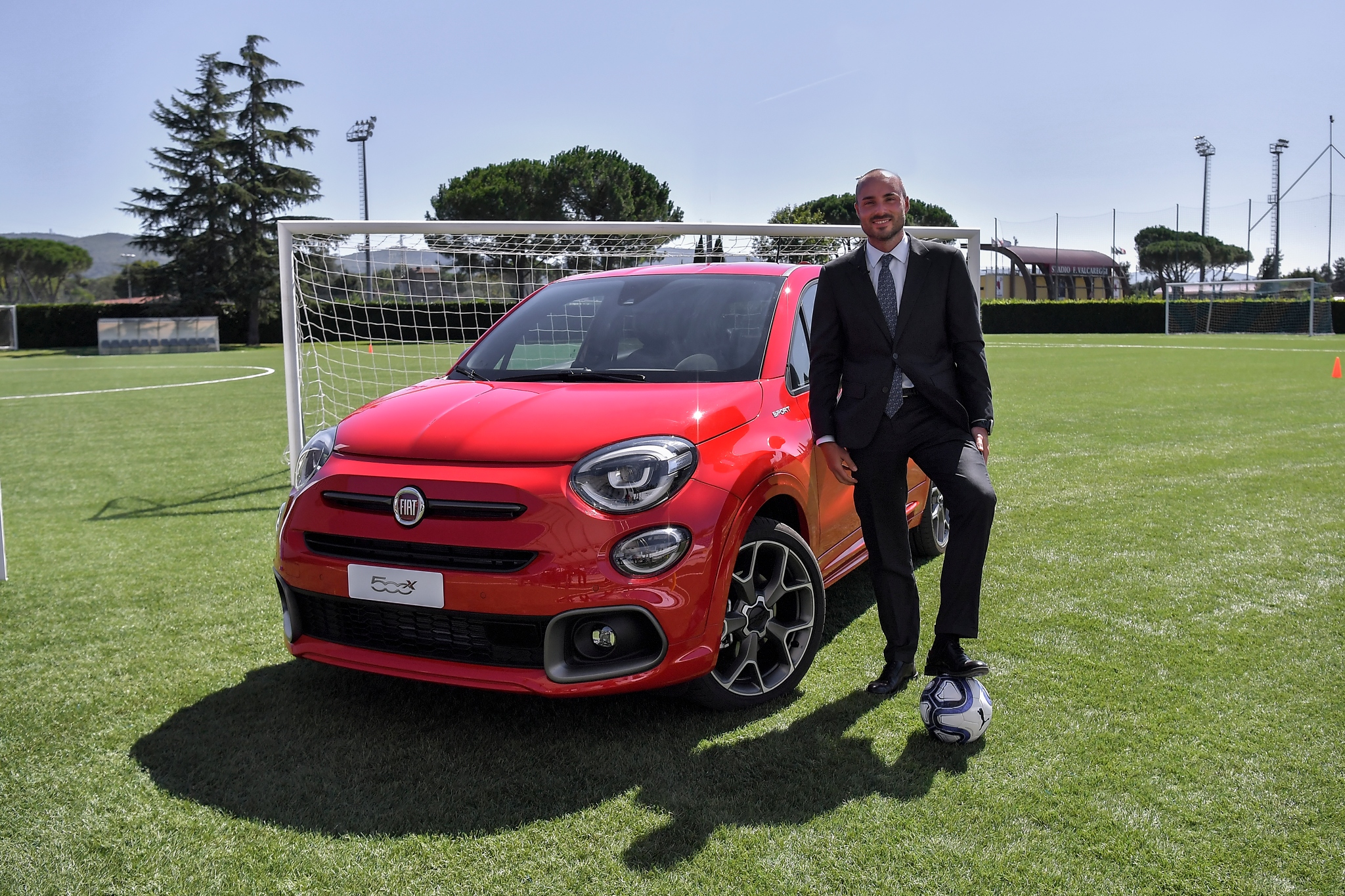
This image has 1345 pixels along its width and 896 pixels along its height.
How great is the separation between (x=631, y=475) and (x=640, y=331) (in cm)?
124

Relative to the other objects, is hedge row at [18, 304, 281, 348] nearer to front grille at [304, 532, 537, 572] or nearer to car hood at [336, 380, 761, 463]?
car hood at [336, 380, 761, 463]

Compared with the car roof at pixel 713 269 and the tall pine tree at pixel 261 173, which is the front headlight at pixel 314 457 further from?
the tall pine tree at pixel 261 173

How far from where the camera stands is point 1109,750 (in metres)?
3.12

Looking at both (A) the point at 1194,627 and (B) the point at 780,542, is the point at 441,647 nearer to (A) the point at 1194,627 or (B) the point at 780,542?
(B) the point at 780,542

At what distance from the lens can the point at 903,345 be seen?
3.46 metres

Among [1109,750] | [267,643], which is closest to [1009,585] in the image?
[1109,750]

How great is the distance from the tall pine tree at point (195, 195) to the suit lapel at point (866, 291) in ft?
179

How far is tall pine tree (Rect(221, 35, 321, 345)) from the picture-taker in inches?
2060

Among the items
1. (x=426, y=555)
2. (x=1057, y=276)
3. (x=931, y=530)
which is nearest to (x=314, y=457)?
(x=426, y=555)

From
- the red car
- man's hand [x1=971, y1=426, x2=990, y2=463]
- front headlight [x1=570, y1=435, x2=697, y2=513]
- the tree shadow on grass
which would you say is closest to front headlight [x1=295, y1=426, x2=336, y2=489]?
the red car

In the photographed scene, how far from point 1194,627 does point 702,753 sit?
7.98ft

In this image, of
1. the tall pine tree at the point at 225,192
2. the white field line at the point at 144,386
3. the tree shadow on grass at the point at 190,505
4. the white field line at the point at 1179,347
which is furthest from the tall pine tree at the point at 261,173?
the tree shadow on grass at the point at 190,505

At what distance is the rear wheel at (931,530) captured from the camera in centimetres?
545

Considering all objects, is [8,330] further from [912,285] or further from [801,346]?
[912,285]
